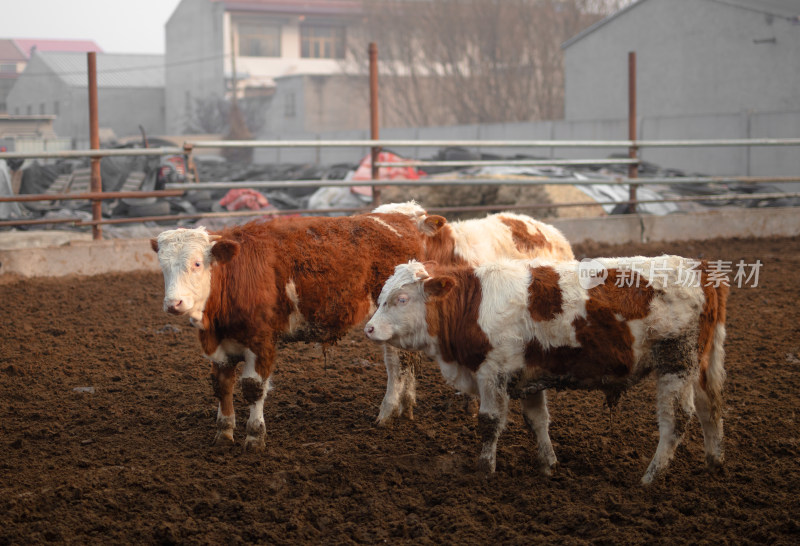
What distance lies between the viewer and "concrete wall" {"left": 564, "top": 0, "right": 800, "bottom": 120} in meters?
18.1

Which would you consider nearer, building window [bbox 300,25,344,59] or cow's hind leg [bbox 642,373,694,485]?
cow's hind leg [bbox 642,373,694,485]

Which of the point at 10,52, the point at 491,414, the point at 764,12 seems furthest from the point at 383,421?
the point at 10,52

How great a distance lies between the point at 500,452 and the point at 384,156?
1118 centimetres

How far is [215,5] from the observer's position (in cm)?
4525

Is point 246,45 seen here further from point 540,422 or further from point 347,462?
point 540,422

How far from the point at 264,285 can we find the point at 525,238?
1831mm

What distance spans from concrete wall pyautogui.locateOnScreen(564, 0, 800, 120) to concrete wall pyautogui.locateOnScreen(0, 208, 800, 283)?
736 centimetres

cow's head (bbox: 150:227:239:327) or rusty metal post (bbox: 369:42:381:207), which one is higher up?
rusty metal post (bbox: 369:42:381:207)

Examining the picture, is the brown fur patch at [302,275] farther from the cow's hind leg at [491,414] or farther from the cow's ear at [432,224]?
the cow's hind leg at [491,414]

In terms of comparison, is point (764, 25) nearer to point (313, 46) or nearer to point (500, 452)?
point (500, 452)

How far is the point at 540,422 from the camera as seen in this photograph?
13.6ft

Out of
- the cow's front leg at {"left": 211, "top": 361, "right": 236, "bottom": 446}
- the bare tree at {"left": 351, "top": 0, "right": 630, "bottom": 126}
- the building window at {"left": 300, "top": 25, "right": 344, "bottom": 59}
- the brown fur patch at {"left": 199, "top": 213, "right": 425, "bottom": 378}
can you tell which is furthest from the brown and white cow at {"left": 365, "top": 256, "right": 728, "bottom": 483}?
the building window at {"left": 300, "top": 25, "right": 344, "bottom": 59}

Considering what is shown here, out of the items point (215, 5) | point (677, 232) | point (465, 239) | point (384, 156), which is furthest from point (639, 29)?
point (215, 5)

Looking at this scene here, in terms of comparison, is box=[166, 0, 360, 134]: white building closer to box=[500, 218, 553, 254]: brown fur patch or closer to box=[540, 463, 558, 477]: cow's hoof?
box=[500, 218, 553, 254]: brown fur patch
